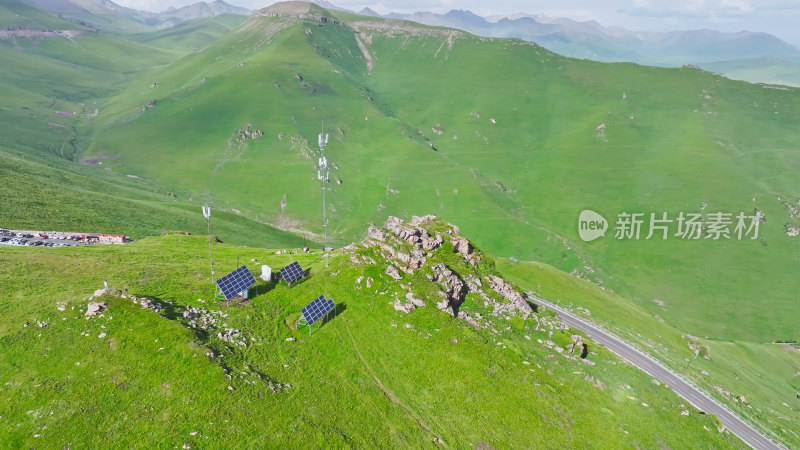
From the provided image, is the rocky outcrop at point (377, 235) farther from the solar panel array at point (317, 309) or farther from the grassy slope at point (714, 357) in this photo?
the grassy slope at point (714, 357)

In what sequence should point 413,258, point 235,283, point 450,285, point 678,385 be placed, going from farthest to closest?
point 678,385
point 413,258
point 450,285
point 235,283

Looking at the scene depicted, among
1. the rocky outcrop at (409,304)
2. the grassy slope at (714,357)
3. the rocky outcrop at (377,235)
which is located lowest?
the grassy slope at (714,357)

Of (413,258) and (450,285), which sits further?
(413,258)

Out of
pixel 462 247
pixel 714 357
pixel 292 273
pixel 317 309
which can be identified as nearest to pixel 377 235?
pixel 292 273

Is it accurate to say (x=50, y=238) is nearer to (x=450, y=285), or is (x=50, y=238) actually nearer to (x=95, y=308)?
(x=95, y=308)

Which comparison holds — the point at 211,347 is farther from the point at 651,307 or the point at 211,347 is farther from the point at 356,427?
the point at 651,307

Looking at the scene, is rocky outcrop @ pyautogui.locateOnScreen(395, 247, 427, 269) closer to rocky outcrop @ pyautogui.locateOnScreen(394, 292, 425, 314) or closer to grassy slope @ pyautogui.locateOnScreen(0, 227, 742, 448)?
grassy slope @ pyautogui.locateOnScreen(0, 227, 742, 448)

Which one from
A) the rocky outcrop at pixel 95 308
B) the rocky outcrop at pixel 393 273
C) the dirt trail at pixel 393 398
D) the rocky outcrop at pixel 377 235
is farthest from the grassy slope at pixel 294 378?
the rocky outcrop at pixel 377 235
